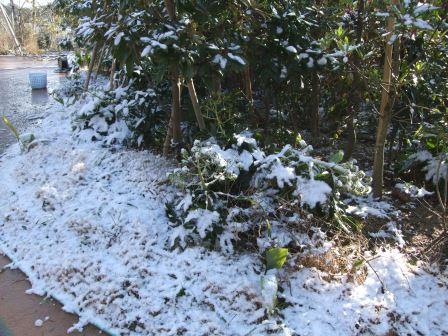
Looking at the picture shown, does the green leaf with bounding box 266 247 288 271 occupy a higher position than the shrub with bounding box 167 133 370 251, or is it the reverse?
the shrub with bounding box 167 133 370 251

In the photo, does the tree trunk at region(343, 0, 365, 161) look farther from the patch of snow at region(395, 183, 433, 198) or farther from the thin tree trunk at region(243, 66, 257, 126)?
the thin tree trunk at region(243, 66, 257, 126)

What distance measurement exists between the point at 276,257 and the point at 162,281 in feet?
2.10

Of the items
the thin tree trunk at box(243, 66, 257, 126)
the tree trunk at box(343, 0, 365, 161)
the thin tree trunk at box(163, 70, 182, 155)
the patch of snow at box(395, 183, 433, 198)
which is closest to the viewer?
the patch of snow at box(395, 183, 433, 198)

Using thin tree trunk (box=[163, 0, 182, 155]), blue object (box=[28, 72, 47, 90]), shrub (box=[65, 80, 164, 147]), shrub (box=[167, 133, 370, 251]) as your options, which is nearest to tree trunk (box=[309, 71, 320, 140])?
shrub (box=[167, 133, 370, 251])

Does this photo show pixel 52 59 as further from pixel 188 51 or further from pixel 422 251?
pixel 422 251

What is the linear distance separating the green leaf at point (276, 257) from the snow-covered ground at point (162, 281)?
108mm

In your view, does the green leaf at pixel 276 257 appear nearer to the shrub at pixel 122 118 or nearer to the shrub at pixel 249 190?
the shrub at pixel 249 190

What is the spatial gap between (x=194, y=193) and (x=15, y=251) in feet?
4.05

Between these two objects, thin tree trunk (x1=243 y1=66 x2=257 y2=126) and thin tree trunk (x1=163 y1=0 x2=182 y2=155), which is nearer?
thin tree trunk (x1=163 y1=0 x2=182 y2=155)

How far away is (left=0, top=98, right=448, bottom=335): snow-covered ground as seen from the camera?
6.61 ft

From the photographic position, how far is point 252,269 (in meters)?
2.24

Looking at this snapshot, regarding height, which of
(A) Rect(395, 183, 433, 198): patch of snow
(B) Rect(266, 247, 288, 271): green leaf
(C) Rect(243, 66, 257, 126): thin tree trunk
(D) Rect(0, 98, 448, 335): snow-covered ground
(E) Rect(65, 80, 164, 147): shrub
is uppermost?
(C) Rect(243, 66, 257, 126): thin tree trunk

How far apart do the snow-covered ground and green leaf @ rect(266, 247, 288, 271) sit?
0.36 ft

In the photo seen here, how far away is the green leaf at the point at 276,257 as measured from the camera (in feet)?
6.97
